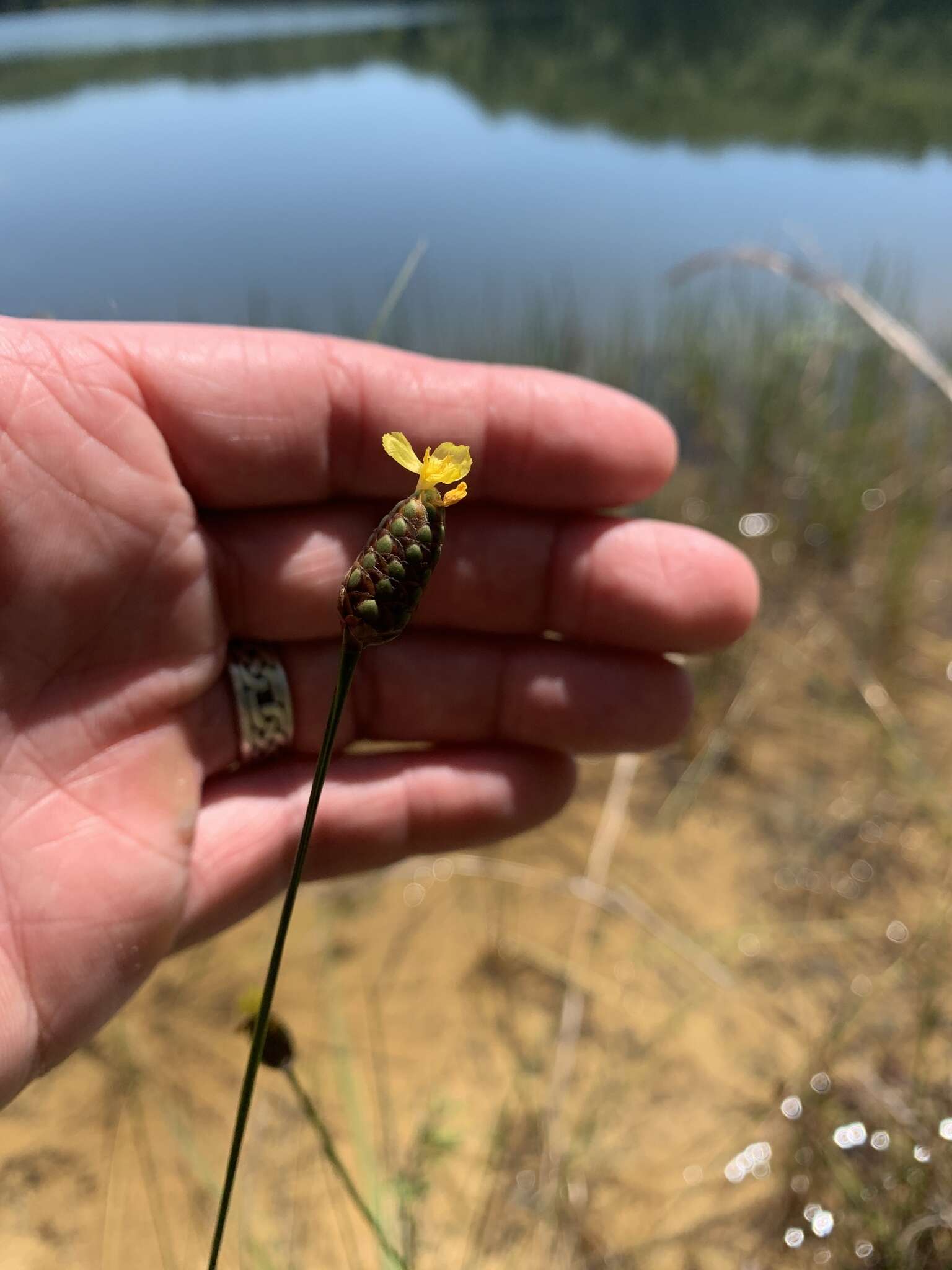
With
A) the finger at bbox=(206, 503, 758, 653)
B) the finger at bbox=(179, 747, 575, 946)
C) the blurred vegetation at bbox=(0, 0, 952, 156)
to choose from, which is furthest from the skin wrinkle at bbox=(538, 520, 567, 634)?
the blurred vegetation at bbox=(0, 0, 952, 156)

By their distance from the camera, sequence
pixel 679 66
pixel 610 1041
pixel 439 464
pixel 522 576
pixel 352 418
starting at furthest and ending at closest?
pixel 679 66 → pixel 610 1041 → pixel 522 576 → pixel 352 418 → pixel 439 464

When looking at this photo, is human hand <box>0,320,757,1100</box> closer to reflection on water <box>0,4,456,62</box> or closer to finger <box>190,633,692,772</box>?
finger <box>190,633,692,772</box>

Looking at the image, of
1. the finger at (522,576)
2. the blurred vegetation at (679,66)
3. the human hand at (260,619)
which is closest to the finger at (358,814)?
the human hand at (260,619)

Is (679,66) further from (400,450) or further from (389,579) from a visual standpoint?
(389,579)

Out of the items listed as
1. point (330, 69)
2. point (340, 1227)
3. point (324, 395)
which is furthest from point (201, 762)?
point (330, 69)

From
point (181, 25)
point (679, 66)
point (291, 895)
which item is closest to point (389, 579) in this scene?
point (291, 895)

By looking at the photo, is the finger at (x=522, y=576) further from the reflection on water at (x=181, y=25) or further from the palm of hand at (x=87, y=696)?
the reflection on water at (x=181, y=25)
